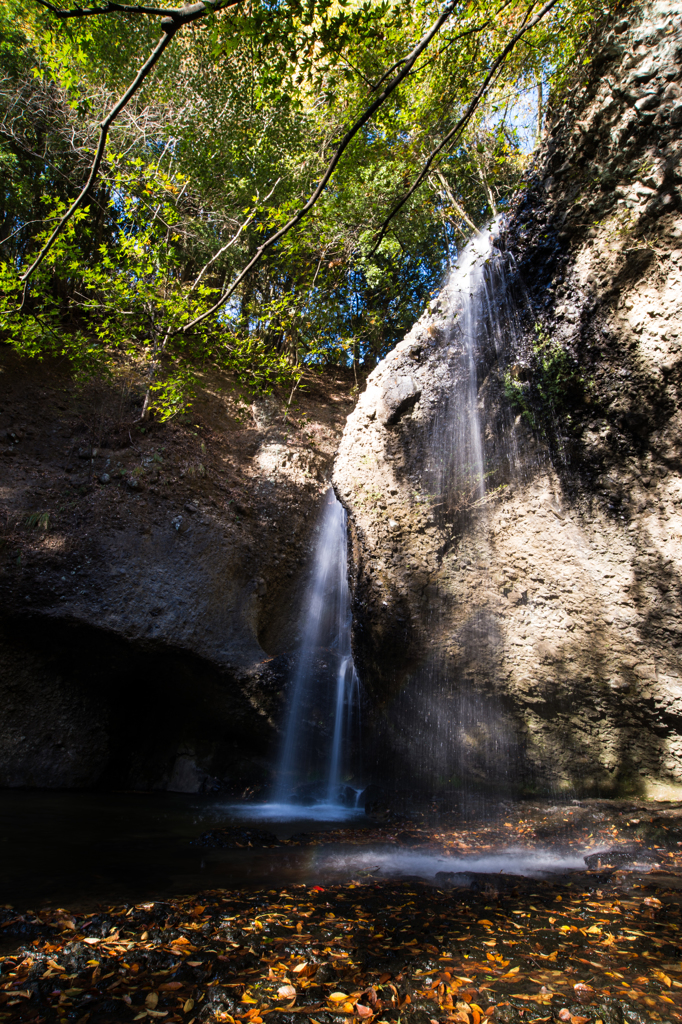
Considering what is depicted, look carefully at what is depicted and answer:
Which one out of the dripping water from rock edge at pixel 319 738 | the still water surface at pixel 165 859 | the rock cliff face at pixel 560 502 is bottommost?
the still water surface at pixel 165 859

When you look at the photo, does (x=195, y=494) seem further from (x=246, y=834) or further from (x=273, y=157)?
(x=273, y=157)

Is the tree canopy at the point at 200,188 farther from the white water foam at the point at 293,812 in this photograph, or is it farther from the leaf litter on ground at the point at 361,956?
the white water foam at the point at 293,812

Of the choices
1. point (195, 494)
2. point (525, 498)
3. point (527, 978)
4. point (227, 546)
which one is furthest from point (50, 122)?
point (527, 978)

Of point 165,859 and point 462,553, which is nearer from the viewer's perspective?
point 165,859

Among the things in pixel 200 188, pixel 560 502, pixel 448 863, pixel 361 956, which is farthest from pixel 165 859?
pixel 200 188

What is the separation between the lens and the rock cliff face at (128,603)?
29.5 feet

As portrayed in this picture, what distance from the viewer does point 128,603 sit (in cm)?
930

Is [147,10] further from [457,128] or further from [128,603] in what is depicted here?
[128,603]

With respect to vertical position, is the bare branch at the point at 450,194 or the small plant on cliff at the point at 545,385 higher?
the bare branch at the point at 450,194

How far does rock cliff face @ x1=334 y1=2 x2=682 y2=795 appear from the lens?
19.7 feet

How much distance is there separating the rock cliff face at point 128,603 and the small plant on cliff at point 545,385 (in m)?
6.02

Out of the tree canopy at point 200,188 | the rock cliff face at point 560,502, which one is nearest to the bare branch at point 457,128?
the tree canopy at point 200,188

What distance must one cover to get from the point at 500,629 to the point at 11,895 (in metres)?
5.74

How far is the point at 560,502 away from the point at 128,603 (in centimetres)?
722
